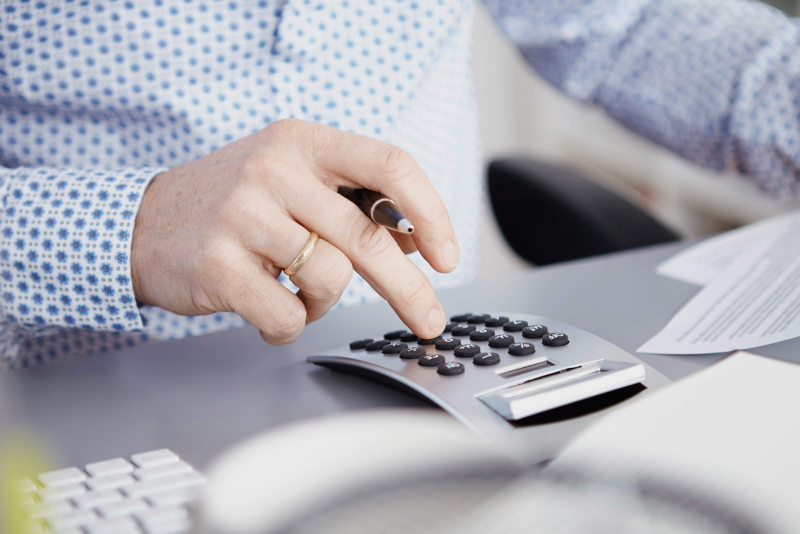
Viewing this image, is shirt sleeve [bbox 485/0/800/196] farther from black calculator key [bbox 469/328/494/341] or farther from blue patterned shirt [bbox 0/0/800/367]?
black calculator key [bbox 469/328/494/341]

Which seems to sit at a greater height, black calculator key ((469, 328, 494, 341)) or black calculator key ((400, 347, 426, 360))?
black calculator key ((469, 328, 494, 341))

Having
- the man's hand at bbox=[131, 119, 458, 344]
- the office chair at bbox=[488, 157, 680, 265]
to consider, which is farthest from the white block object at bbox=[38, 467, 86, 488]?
the office chair at bbox=[488, 157, 680, 265]

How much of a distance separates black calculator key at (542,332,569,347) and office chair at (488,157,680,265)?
459 mm

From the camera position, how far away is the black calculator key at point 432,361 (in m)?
0.34

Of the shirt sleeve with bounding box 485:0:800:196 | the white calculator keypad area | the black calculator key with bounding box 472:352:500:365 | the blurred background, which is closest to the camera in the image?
the white calculator keypad area

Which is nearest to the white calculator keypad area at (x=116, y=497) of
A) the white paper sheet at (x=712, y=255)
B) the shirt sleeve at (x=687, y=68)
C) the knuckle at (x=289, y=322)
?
the knuckle at (x=289, y=322)

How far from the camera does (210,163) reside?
1.37 ft

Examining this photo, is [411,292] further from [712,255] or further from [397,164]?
[712,255]

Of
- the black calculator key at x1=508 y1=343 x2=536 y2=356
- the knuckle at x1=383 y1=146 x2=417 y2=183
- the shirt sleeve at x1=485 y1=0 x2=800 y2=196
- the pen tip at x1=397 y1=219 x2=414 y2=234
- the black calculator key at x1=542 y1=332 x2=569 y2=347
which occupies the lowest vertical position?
the black calculator key at x1=508 y1=343 x2=536 y2=356

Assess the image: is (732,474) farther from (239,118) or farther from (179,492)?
(239,118)

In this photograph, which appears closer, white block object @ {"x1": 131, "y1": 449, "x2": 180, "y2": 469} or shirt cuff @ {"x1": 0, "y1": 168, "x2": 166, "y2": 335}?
white block object @ {"x1": 131, "y1": 449, "x2": 180, "y2": 469}

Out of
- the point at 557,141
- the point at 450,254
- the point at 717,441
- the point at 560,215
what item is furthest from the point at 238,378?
the point at 557,141

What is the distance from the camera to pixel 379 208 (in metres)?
0.37

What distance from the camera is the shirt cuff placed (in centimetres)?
44
